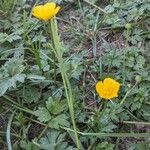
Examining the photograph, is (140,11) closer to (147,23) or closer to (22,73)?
(147,23)

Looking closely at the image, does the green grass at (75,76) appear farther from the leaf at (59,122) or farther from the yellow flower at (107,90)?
the yellow flower at (107,90)

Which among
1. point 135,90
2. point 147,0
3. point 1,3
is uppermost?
point 1,3

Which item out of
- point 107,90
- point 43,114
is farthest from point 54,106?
point 107,90

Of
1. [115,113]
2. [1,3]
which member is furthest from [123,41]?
[1,3]

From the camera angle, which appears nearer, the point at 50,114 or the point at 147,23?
the point at 50,114

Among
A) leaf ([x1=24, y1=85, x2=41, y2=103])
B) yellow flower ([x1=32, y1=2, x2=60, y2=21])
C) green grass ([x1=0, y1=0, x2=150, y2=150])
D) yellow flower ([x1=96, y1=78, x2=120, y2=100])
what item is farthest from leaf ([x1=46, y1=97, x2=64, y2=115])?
yellow flower ([x1=32, y1=2, x2=60, y2=21])

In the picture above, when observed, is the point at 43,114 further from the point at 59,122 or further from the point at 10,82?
the point at 10,82

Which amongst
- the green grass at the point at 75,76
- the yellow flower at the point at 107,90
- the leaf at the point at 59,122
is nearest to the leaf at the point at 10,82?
the green grass at the point at 75,76
